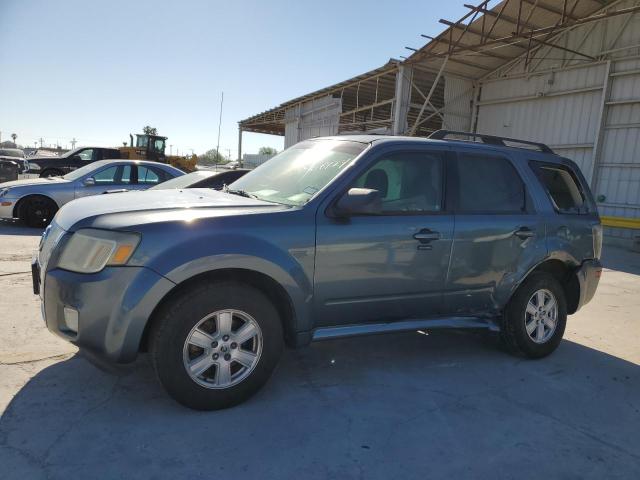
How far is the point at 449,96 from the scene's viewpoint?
1780cm

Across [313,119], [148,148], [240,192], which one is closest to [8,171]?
[148,148]

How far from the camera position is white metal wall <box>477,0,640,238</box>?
13.7 m

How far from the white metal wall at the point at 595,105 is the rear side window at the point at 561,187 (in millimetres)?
10611

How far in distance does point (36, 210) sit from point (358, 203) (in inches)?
333

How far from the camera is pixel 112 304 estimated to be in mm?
2660

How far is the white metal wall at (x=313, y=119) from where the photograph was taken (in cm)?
2178

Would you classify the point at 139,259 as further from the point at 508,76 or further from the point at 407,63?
the point at 508,76

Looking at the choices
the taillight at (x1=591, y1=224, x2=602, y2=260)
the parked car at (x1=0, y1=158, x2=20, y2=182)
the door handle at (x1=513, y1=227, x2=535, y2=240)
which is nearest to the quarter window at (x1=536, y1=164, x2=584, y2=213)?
the taillight at (x1=591, y1=224, x2=602, y2=260)

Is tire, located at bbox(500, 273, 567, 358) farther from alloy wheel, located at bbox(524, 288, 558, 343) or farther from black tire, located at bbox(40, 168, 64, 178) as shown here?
black tire, located at bbox(40, 168, 64, 178)

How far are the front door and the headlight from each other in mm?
1170

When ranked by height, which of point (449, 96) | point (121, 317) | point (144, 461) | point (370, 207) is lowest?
point (144, 461)

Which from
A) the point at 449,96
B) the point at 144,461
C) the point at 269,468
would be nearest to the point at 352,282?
the point at 269,468

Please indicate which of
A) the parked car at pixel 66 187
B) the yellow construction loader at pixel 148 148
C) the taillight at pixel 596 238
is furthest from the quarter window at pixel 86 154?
the taillight at pixel 596 238

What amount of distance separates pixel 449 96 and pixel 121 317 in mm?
17205
